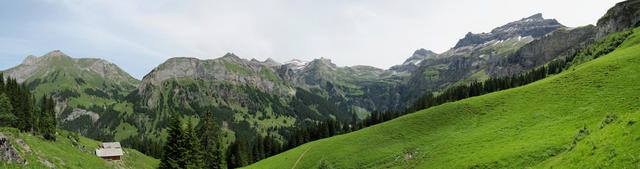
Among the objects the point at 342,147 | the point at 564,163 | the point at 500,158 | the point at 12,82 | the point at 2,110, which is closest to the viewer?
the point at 564,163

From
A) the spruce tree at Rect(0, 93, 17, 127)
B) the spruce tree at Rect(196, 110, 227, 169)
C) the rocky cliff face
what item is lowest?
the spruce tree at Rect(196, 110, 227, 169)

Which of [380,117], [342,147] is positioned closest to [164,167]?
[342,147]

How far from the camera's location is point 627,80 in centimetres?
4428

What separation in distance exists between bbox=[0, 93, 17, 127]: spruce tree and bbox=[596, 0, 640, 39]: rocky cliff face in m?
226

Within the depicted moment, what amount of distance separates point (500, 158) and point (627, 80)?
3306cm

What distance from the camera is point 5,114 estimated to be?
5572cm

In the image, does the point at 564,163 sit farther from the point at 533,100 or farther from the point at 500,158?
the point at 533,100

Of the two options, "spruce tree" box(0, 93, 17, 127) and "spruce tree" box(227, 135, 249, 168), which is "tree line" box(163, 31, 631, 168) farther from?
"spruce tree" box(0, 93, 17, 127)

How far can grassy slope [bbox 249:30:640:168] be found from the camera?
2238cm

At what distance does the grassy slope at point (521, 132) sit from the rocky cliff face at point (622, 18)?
121644 millimetres

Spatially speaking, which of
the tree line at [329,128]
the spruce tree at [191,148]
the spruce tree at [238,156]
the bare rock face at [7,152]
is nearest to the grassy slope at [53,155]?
the bare rock face at [7,152]

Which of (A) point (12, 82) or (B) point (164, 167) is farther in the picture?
(A) point (12, 82)

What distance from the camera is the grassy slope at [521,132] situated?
73.4 ft

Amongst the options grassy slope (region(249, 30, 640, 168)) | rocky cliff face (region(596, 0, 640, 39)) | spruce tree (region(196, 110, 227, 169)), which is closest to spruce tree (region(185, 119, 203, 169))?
spruce tree (region(196, 110, 227, 169))
